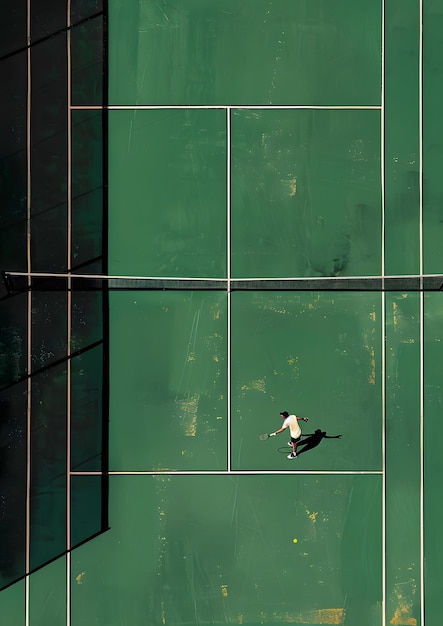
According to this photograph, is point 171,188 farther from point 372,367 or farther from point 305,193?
point 372,367

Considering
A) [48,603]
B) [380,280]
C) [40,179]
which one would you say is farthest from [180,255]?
[48,603]

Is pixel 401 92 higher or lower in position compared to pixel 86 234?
higher

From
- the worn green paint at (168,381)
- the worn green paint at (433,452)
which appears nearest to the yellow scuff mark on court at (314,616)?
the worn green paint at (433,452)

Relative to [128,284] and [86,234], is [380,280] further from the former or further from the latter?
[86,234]

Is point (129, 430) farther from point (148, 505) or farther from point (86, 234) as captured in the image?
point (86, 234)

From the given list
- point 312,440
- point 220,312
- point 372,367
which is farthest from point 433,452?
point 220,312

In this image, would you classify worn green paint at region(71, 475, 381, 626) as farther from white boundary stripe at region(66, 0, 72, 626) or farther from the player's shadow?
the player's shadow

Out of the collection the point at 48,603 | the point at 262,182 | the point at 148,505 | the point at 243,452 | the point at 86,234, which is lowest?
the point at 48,603
